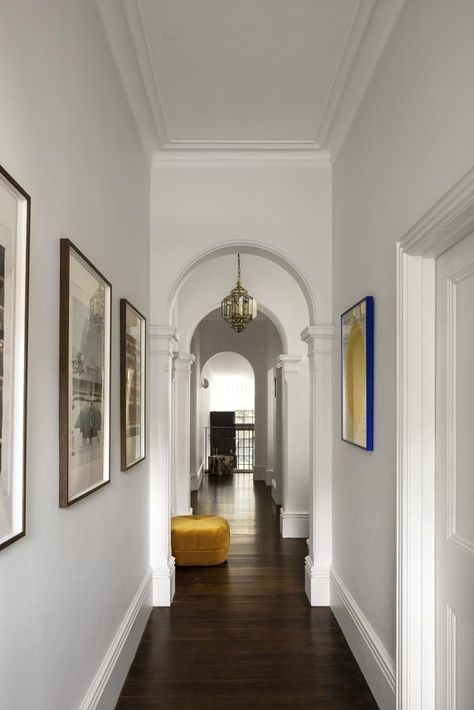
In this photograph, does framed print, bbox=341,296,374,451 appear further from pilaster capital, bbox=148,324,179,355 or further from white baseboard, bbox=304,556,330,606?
pilaster capital, bbox=148,324,179,355

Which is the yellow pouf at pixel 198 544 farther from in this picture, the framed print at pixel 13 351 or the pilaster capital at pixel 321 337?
the framed print at pixel 13 351

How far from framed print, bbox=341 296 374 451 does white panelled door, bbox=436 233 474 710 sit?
78 cm

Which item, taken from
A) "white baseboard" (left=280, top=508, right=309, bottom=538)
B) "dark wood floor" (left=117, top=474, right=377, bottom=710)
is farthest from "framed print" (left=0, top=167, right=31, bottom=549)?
"white baseboard" (left=280, top=508, right=309, bottom=538)

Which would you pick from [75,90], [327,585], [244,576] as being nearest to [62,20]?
[75,90]

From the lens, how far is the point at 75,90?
2.43m

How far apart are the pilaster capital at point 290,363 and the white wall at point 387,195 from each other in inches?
103

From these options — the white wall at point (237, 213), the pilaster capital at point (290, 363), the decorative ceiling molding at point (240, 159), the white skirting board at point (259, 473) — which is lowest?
the white skirting board at point (259, 473)

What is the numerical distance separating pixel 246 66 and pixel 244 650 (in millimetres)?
3516

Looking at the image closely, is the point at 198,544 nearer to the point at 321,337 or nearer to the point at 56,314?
the point at 321,337

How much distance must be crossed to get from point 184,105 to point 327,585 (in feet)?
11.6

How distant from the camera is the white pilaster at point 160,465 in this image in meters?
4.55

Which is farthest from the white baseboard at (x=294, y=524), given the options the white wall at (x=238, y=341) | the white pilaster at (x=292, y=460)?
the white wall at (x=238, y=341)

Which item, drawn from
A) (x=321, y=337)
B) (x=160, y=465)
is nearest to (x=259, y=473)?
(x=160, y=465)

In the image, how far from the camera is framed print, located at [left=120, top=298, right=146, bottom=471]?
11.1 ft
